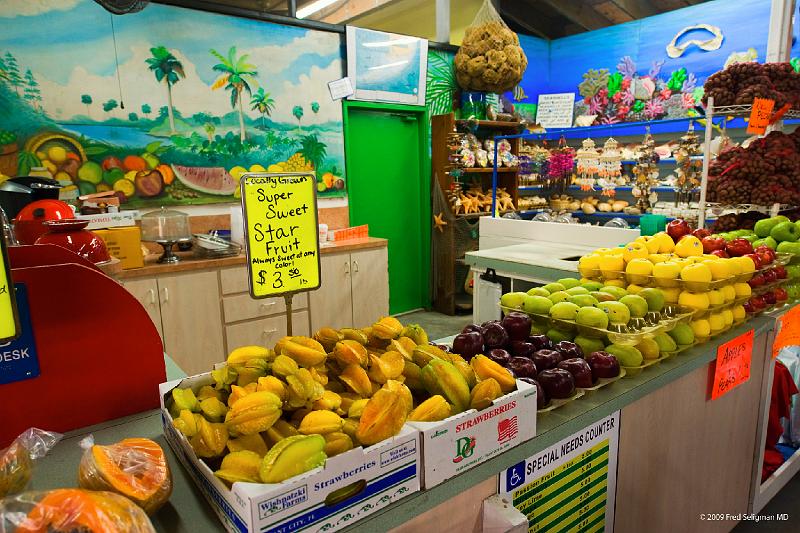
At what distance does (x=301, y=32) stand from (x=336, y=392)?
4.41 metres

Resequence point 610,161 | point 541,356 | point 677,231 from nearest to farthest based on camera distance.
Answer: point 541,356, point 677,231, point 610,161

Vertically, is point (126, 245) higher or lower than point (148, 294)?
higher

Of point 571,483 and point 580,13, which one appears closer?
point 571,483

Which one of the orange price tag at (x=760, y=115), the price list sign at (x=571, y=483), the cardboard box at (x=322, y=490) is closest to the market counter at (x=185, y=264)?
the price list sign at (x=571, y=483)

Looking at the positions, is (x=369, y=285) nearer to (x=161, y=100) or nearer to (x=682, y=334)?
(x=161, y=100)

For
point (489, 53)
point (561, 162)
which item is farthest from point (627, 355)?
point (489, 53)

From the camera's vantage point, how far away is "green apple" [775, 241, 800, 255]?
233cm

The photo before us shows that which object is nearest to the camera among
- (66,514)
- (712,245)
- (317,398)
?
(66,514)

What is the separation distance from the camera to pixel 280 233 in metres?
1.35

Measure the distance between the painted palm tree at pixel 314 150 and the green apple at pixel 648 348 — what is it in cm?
392

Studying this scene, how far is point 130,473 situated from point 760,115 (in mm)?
3281

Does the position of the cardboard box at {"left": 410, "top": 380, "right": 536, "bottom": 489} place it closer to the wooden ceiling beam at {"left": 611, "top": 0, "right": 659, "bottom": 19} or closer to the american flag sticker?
the american flag sticker

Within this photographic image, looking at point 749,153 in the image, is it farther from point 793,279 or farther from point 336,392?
point 336,392

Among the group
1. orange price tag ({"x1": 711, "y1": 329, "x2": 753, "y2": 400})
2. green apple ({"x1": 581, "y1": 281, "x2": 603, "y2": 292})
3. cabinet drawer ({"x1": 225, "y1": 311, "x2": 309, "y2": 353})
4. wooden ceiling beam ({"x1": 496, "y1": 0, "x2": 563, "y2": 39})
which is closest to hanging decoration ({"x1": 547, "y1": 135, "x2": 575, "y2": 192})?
wooden ceiling beam ({"x1": 496, "y1": 0, "x2": 563, "y2": 39})
